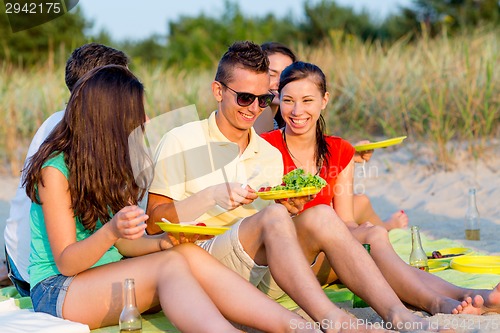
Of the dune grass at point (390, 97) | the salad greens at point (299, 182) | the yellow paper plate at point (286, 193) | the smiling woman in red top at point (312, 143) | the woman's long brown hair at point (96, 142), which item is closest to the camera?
the woman's long brown hair at point (96, 142)

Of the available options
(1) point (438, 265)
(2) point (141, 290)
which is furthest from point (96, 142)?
(1) point (438, 265)

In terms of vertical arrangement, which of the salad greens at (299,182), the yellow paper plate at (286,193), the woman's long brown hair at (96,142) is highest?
the woman's long brown hair at (96,142)

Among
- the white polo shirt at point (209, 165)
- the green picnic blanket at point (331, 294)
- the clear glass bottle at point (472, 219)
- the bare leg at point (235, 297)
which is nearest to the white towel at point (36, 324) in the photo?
the green picnic blanket at point (331, 294)

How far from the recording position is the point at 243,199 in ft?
11.1

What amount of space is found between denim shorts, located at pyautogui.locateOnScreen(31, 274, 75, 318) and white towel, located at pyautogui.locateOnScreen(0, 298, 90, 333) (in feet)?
0.11

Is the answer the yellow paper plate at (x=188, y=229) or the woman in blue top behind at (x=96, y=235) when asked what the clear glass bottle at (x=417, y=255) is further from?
the yellow paper plate at (x=188, y=229)

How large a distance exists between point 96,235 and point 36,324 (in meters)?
0.53

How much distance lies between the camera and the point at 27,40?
2378 cm

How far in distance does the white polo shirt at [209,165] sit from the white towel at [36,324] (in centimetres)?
82

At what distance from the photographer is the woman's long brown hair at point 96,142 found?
324 centimetres

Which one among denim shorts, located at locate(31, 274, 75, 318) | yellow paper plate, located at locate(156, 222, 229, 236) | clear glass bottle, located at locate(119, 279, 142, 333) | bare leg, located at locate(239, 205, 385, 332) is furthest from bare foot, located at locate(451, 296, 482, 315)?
denim shorts, located at locate(31, 274, 75, 318)

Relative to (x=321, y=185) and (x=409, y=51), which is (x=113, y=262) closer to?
(x=321, y=185)

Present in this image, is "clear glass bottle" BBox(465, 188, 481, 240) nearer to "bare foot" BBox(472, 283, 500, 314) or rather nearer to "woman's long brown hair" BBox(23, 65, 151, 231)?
"bare foot" BBox(472, 283, 500, 314)

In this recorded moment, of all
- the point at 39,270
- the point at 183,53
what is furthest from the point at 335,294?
the point at 183,53
